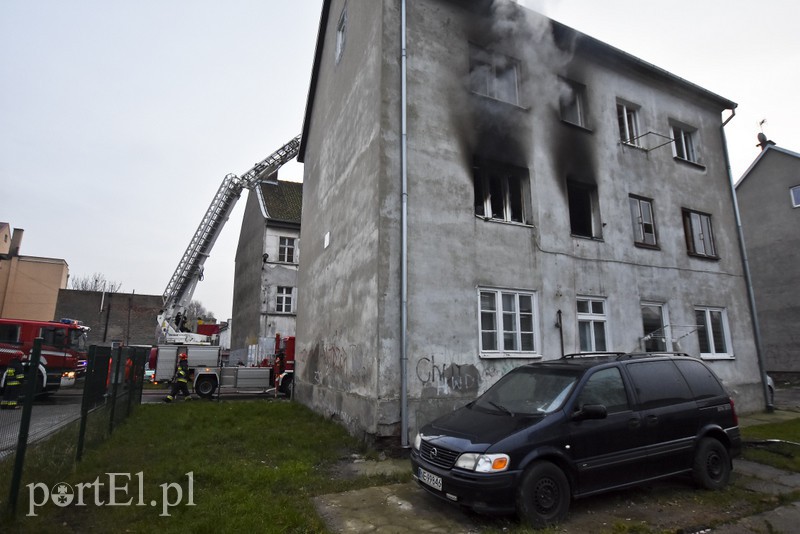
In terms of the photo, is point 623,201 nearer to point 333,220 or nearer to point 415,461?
point 333,220

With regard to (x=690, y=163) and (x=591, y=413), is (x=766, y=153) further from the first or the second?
(x=591, y=413)

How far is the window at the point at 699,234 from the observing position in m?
13.1

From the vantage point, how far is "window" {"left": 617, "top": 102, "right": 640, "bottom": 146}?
1295 centimetres

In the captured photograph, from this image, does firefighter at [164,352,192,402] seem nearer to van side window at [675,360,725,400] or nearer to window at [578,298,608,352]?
window at [578,298,608,352]

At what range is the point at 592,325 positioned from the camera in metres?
10.7

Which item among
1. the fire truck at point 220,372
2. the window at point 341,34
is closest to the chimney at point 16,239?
the fire truck at point 220,372

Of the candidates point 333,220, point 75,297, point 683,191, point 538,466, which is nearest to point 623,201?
point 683,191

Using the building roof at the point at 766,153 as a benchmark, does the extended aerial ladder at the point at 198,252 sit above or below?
below

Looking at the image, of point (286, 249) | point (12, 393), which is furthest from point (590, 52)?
point (286, 249)

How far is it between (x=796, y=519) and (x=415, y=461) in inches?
170

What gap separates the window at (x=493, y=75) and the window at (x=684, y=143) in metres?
6.21

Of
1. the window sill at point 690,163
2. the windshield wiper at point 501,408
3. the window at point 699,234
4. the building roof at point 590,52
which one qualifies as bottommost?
the windshield wiper at point 501,408

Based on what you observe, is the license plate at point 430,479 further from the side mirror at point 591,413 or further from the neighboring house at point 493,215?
the neighboring house at point 493,215

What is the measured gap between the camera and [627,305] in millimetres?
11258
